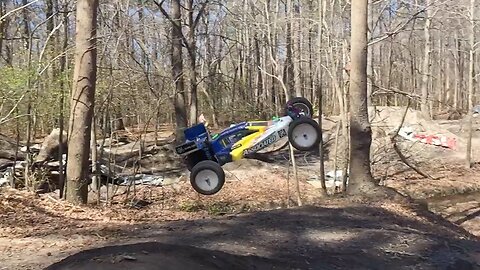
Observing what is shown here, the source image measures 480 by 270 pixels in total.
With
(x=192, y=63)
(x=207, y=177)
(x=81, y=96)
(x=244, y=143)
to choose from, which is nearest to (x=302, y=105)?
(x=244, y=143)

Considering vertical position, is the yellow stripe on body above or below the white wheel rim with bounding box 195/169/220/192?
above

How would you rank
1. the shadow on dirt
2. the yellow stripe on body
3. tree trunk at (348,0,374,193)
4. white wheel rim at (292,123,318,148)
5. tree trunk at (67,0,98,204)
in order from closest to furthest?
the shadow on dirt → white wheel rim at (292,123,318,148) → tree trunk at (67,0,98,204) → the yellow stripe on body → tree trunk at (348,0,374,193)

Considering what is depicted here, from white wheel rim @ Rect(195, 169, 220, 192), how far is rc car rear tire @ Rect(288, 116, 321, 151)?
1.46 metres

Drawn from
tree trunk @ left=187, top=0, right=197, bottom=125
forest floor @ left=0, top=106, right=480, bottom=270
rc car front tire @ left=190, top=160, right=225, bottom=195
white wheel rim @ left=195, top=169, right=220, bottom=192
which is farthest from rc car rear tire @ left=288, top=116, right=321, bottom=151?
tree trunk @ left=187, top=0, right=197, bottom=125

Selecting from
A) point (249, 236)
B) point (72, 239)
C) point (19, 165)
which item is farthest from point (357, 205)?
point (19, 165)

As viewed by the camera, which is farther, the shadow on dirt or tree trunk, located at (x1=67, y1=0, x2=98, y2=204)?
tree trunk, located at (x1=67, y1=0, x2=98, y2=204)

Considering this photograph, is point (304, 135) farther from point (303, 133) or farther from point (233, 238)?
point (233, 238)

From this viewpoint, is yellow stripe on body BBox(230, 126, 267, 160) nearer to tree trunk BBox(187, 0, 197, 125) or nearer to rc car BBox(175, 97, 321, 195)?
rc car BBox(175, 97, 321, 195)

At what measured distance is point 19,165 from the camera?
540 inches

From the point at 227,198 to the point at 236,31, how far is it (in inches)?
851

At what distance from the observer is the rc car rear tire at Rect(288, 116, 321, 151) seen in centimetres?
986

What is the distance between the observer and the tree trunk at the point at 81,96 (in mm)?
10344

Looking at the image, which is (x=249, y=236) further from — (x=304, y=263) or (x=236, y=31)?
(x=236, y=31)

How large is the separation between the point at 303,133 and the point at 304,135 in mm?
44
